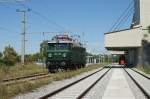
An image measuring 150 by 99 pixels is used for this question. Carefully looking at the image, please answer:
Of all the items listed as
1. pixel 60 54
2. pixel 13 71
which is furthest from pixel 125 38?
pixel 60 54

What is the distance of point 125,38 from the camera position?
77.6 metres

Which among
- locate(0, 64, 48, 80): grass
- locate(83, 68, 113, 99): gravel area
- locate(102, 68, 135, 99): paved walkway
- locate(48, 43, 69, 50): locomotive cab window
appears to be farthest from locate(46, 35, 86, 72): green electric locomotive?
locate(102, 68, 135, 99): paved walkway

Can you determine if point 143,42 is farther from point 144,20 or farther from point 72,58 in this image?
point 72,58

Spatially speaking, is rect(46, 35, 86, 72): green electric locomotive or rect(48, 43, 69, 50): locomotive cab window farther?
rect(48, 43, 69, 50): locomotive cab window

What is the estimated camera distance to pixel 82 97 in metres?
18.3

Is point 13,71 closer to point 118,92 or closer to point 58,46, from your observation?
point 58,46

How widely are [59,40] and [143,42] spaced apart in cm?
3317

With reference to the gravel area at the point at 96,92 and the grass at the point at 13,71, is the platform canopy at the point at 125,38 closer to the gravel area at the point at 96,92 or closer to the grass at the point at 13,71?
the grass at the point at 13,71

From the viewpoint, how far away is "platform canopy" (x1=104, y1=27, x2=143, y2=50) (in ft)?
248

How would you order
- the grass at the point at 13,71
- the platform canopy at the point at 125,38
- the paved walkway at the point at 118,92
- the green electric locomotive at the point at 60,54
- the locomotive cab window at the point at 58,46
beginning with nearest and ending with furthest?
1. the paved walkway at the point at 118,92
2. the grass at the point at 13,71
3. the green electric locomotive at the point at 60,54
4. the locomotive cab window at the point at 58,46
5. the platform canopy at the point at 125,38

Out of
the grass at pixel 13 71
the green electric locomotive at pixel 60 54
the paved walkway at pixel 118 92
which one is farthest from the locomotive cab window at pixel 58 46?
the paved walkway at pixel 118 92

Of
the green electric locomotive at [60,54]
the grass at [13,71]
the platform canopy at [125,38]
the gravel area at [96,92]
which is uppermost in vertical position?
the platform canopy at [125,38]

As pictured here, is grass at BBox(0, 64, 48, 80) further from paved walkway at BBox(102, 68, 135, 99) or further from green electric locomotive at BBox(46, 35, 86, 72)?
paved walkway at BBox(102, 68, 135, 99)

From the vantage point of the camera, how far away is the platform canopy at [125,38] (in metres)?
75.6
